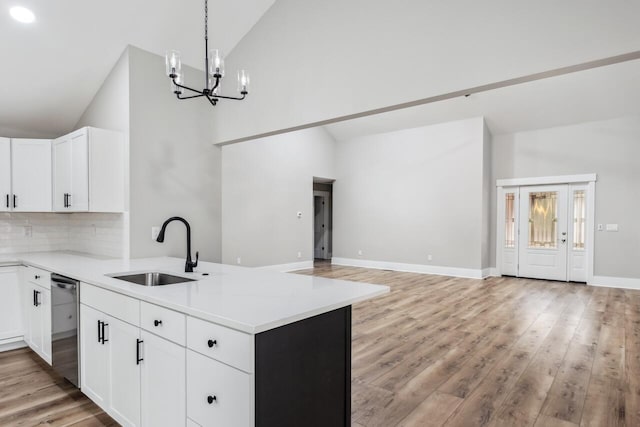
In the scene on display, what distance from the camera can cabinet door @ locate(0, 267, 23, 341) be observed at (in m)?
3.47

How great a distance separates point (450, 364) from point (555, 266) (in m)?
5.75

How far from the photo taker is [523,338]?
3.96 meters

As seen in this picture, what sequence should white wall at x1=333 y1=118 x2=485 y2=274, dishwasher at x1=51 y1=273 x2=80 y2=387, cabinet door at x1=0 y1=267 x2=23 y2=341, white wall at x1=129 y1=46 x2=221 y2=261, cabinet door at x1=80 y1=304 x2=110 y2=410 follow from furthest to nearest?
white wall at x1=333 y1=118 x2=485 y2=274 < white wall at x1=129 y1=46 x2=221 y2=261 < cabinet door at x1=0 y1=267 x2=23 y2=341 < dishwasher at x1=51 y1=273 x2=80 y2=387 < cabinet door at x1=80 y1=304 x2=110 y2=410

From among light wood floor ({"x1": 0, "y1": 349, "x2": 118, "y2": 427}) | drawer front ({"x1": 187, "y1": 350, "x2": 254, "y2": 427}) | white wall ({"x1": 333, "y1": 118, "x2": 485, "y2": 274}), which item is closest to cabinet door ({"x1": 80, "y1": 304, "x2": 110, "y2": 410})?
light wood floor ({"x1": 0, "y1": 349, "x2": 118, "y2": 427})

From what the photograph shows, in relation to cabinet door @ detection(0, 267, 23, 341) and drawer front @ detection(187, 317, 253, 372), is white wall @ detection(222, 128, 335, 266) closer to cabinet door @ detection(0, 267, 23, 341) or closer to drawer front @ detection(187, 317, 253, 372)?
cabinet door @ detection(0, 267, 23, 341)

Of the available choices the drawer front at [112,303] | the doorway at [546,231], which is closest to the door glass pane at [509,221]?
the doorway at [546,231]

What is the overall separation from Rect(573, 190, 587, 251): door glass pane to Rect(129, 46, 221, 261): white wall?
22.8ft

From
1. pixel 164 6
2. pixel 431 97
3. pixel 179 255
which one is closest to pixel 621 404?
pixel 431 97

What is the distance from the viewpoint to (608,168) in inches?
273

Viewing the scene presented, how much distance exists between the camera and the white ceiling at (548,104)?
242 inches

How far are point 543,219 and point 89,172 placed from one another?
26.8 ft

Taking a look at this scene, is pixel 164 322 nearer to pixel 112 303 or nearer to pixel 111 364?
pixel 112 303

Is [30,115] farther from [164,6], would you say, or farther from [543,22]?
[543,22]

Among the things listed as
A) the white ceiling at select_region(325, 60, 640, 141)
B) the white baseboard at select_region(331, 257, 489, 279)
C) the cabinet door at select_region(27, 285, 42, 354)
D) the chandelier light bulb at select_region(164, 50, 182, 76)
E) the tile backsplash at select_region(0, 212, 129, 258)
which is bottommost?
the white baseboard at select_region(331, 257, 489, 279)
